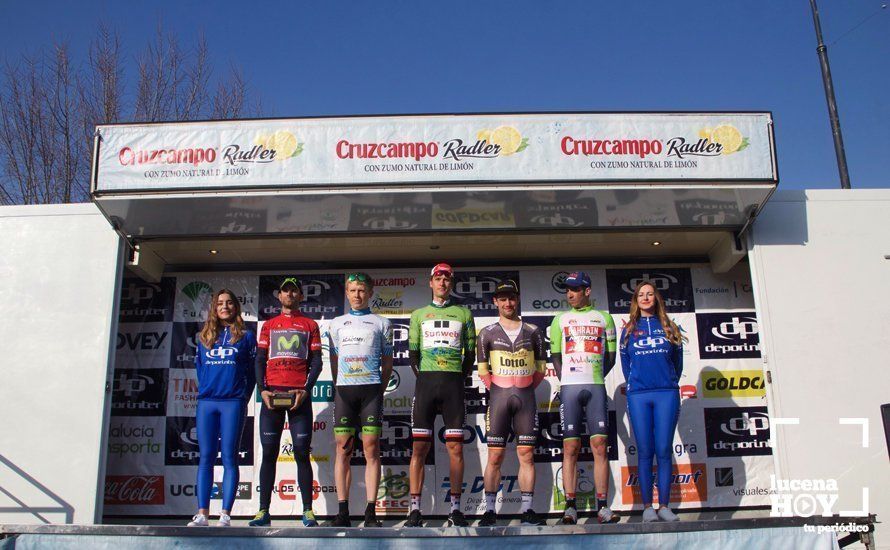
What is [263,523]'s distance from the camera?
4480 millimetres

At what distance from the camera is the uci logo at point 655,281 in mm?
5824

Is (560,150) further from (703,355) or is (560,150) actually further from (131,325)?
(131,325)

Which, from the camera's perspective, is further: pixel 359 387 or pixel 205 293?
pixel 205 293

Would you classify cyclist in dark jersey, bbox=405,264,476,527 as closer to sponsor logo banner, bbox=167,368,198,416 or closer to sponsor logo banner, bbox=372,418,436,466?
sponsor logo banner, bbox=372,418,436,466

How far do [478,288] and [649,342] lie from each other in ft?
5.62

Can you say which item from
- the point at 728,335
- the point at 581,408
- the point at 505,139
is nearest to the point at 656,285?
the point at 728,335

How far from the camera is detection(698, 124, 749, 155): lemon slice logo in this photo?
4.62 m

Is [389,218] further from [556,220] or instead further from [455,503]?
[455,503]

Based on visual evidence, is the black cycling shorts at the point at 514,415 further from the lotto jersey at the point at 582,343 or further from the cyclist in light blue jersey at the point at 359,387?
the cyclist in light blue jersey at the point at 359,387

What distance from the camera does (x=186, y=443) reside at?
18.2 feet

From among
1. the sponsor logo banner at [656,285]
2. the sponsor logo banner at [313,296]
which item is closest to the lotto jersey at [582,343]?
the sponsor logo banner at [656,285]

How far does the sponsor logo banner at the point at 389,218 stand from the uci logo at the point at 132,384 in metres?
2.31

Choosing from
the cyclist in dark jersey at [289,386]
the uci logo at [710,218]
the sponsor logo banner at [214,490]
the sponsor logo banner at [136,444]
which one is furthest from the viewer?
the sponsor logo banner at [136,444]

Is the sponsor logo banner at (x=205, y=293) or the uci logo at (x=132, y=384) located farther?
the sponsor logo banner at (x=205, y=293)
